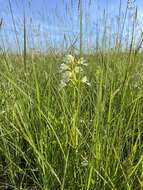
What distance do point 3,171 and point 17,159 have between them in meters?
0.11

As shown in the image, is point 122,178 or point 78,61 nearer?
point 122,178

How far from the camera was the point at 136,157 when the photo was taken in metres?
1.66

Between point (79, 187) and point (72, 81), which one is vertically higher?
point (72, 81)

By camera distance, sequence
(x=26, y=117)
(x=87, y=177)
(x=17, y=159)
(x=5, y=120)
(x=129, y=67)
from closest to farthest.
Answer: (x=87, y=177), (x=129, y=67), (x=26, y=117), (x=17, y=159), (x=5, y=120)

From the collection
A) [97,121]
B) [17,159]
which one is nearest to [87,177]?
[97,121]

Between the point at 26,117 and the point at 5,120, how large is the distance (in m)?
0.39

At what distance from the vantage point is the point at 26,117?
1863 mm

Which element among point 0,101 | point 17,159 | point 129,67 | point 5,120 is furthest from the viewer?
point 0,101

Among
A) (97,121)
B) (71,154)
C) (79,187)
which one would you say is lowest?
(79,187)

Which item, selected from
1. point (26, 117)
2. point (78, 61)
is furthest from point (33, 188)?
point (78, 61)

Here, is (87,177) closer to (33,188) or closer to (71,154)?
(71,154)

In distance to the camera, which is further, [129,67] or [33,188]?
[33,188]

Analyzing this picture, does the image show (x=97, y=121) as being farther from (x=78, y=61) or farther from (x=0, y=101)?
(x=0, y=101)

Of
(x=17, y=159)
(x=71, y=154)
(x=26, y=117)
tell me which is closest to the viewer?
(x=71, y=154)
